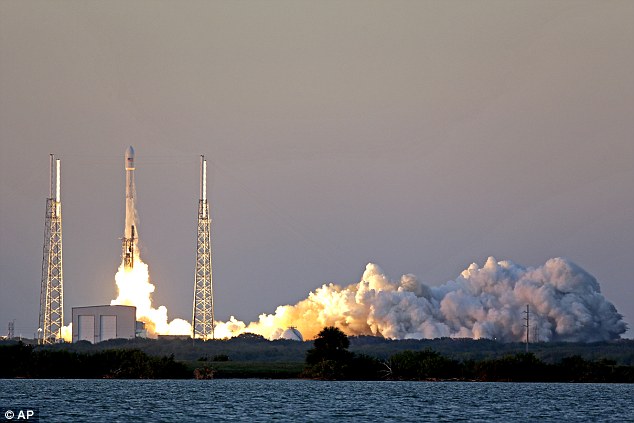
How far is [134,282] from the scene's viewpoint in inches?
6865

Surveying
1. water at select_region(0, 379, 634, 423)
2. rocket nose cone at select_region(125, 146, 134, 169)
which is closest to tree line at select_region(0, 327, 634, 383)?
water at select_region(0, 379, 634, 423)

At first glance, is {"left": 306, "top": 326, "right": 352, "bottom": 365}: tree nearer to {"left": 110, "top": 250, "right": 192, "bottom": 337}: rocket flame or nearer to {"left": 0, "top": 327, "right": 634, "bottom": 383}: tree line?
{"left": 0, "top": 327, "right": 634, "bottom": 383}: tree line

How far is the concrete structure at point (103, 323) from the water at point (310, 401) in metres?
31.0

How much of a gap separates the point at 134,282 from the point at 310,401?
225 ft

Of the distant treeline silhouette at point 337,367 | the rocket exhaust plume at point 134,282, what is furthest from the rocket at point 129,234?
the distant treeline silhouette at point 337,367

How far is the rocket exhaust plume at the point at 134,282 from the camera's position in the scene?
16700 centimetres

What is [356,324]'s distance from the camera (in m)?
179

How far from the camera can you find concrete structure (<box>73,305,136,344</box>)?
6727 inches

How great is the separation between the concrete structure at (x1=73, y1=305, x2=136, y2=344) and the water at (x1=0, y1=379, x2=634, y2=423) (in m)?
31.0

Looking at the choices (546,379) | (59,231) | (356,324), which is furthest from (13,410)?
(356,324)

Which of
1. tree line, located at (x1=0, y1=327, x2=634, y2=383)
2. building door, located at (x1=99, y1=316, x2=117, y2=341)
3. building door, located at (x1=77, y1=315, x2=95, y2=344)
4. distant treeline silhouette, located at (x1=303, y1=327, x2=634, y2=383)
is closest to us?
distant treeline silhouette, located at (x1=303, y1=327, x2=634, y2=383)

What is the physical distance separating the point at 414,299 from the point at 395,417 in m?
85.6

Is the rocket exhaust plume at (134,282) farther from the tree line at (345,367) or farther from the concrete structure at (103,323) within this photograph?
the tree line at (345,367)

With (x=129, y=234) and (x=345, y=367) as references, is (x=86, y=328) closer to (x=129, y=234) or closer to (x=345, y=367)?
(x=129, y=234)
